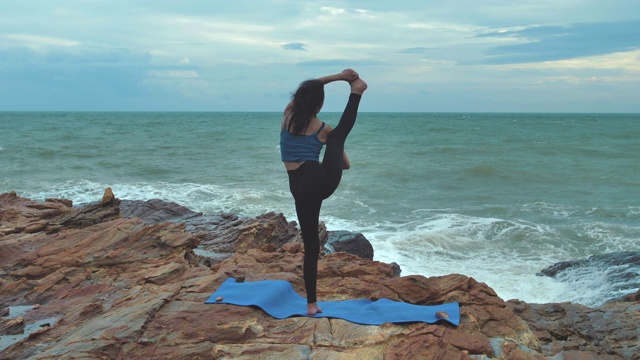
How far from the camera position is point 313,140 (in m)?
5.07

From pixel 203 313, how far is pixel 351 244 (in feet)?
22.5

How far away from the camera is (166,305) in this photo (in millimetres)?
5477

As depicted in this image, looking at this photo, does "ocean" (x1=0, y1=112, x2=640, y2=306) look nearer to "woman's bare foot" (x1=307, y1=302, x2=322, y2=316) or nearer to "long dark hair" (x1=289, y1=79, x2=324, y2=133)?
"woman's bare foot" (x1=307, y1=302, x2=322, y2=316)

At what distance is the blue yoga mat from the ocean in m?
5.69

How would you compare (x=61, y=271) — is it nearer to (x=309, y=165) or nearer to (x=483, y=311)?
(x=309, y=165)

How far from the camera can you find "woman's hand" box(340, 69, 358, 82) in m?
5.10

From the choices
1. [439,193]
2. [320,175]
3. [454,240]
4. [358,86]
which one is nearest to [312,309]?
[320,175]

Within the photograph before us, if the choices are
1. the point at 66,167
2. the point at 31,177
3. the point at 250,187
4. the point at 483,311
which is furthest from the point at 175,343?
the point at 66,167

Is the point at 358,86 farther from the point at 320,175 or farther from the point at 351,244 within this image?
the point at 351,244

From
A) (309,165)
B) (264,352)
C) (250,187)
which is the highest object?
(309,165)

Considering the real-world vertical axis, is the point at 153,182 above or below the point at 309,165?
below

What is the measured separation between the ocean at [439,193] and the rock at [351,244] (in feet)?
2.97

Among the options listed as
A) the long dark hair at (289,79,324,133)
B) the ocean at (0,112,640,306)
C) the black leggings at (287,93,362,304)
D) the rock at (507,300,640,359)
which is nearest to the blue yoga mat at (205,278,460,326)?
the black leggings at (287,93,362,304)

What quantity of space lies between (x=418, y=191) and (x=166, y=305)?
60.5ft
